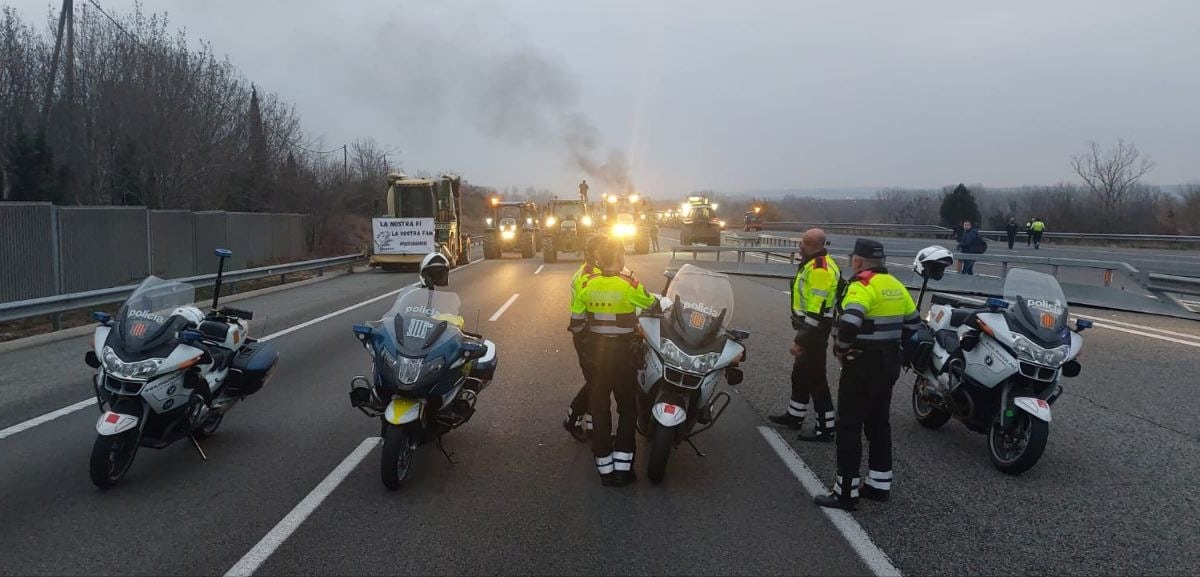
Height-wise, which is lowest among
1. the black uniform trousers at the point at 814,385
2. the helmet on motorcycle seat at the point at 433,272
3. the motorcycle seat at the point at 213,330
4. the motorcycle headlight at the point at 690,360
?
the black uniform trousers at the point at 814,385

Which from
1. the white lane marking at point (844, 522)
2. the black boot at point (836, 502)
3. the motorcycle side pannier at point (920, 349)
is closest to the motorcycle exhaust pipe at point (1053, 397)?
the motorcycle side pannier at point (920, 349)

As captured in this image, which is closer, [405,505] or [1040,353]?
[405,505]

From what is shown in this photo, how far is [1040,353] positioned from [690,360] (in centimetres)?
271

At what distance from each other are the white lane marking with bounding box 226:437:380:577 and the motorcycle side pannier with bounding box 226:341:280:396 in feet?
3.54

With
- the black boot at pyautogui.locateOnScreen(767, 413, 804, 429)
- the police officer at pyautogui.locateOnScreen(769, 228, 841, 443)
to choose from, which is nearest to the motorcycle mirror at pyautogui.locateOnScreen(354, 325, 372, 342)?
the police officer at pyautogui.locateOnScreen(769, 228, 841, 443)

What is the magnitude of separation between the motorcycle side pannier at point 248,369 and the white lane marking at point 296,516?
108 centimetres

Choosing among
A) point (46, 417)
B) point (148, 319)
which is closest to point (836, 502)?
point (148, 319)

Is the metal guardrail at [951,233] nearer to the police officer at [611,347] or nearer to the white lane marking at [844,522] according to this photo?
the white lane marking at [844,522]

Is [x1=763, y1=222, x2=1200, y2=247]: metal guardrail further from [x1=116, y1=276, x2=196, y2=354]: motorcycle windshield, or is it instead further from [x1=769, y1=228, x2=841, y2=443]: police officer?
[x1=116, y1=276, x2=196, y2=354]: motorcycle windshield

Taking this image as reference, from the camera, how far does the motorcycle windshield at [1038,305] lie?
6082mm

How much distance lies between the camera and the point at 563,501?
17.3 feet

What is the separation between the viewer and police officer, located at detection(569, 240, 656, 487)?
18.9 feet

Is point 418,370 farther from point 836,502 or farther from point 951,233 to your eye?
point 951,233

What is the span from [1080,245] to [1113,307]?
29.4m
